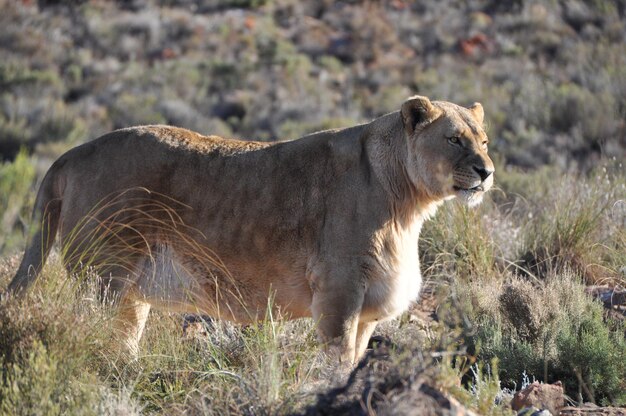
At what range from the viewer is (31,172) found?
15.5m

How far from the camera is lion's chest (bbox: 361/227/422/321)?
595 centimetres

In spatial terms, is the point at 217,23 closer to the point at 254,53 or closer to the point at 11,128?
the point at 254,53

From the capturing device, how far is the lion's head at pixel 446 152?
19.7 feet

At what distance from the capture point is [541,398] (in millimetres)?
5539

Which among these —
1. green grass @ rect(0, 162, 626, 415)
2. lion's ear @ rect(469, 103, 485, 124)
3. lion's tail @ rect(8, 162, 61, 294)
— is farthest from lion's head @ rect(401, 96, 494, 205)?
lion's tail @ rect(8, 162, 61, 294)

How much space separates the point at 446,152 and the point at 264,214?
1.34m

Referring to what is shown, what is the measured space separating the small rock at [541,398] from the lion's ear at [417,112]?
192 centimetres

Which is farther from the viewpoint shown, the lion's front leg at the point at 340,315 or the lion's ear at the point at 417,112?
the lion's ear at the point at 417,112

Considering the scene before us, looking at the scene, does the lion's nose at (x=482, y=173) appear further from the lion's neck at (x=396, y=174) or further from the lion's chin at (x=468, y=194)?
the lion's neck at (x=396, y=174)

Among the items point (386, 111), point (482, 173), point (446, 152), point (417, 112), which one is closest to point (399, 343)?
point (482, 173)

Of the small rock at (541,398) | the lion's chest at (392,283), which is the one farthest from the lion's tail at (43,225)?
the small rock at (541,398)

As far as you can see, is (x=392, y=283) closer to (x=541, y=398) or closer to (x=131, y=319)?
(x=541, y=398)

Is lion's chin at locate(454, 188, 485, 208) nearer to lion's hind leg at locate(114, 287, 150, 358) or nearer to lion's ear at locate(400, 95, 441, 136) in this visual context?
lion's ear at locate(400, 95, 441, 136)

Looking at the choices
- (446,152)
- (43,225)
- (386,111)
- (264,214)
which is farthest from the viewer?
(386,111)
